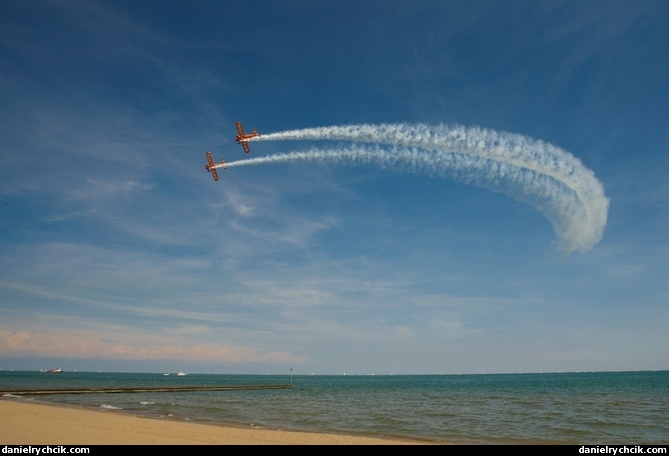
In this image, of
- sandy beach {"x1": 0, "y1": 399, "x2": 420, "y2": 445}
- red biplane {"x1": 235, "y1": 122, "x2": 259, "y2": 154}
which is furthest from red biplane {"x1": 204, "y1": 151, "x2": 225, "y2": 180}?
sandy beach {"x1": 0, "y1": 399, "x2": 420, "y2": 445}

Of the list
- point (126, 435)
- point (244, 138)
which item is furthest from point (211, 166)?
point (126, 435)

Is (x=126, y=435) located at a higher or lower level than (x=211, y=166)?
lower

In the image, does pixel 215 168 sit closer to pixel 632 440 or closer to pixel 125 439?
pixel 125 439

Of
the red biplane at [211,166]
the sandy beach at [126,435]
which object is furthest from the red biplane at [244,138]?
the sandy beach at [126,435]

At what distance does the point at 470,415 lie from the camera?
151ft

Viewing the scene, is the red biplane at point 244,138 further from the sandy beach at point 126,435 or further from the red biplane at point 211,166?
the sandy beach at point 126,435

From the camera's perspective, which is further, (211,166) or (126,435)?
(211,166)

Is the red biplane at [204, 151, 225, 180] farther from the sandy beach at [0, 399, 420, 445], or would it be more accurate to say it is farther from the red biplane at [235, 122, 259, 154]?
the sandy beach at [0, 399, 420, 445]

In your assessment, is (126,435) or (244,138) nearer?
(126,435)

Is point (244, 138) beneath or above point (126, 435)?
above

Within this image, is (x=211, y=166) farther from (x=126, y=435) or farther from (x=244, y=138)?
(x=126, y=435)
